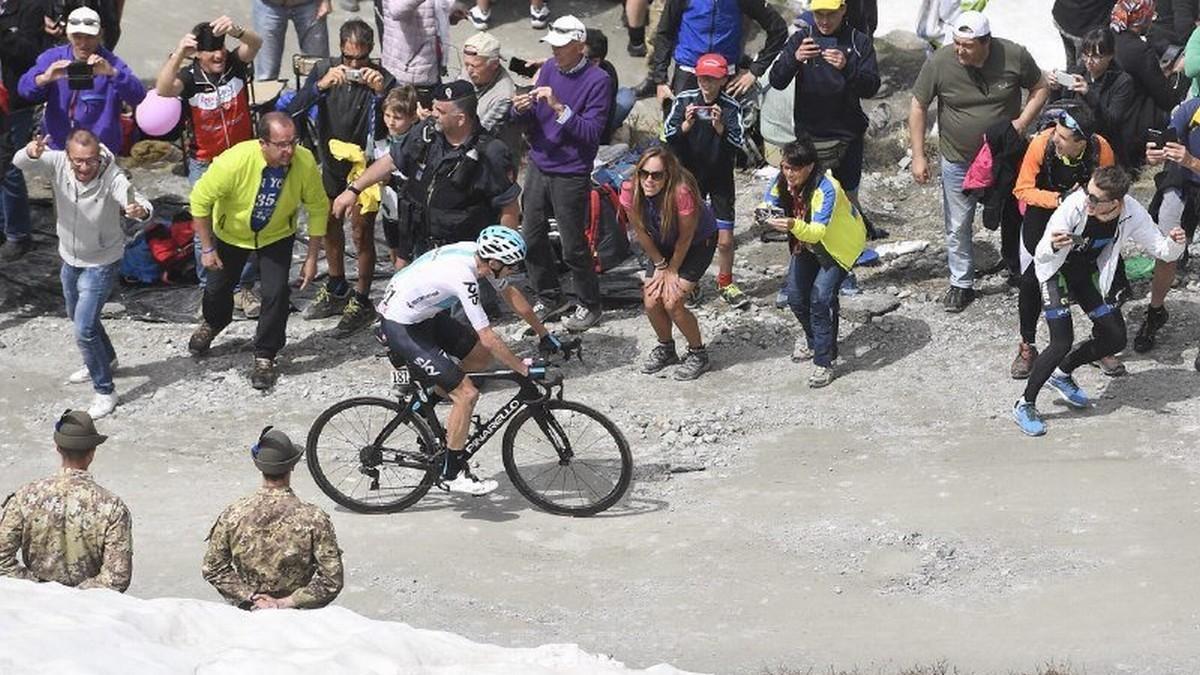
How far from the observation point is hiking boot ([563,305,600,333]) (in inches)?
559

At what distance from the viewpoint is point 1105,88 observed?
13469 millimetres

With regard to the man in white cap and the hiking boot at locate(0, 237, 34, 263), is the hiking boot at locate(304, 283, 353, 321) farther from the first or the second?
the man in white cap

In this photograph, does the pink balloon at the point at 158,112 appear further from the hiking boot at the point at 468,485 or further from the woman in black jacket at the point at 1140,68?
the woman in black jacket at the point at 1140,68

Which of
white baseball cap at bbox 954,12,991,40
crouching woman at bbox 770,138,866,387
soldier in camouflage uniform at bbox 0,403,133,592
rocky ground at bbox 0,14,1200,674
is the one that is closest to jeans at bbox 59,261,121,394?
rocky ground at bbox 0,14,1200,674

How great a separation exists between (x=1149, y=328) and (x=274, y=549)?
7.17m

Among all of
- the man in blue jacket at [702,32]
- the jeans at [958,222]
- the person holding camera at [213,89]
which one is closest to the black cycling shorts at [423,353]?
the person holding camera at [213,89]

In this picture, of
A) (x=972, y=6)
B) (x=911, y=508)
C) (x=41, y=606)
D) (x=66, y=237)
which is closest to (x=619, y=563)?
(x=911, y=508)

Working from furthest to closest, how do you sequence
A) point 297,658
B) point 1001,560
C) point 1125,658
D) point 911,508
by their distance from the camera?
point 911,508, point 1001,560, point 1125,658, point 297,658

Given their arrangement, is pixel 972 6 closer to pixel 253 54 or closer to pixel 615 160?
pixel 615 160

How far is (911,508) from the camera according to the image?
37.6ft

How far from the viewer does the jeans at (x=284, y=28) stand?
16.2m

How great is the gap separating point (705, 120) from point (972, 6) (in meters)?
3.27

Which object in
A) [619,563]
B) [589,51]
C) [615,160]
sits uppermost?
[589,51]

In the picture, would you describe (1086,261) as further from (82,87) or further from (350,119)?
(82,87)
